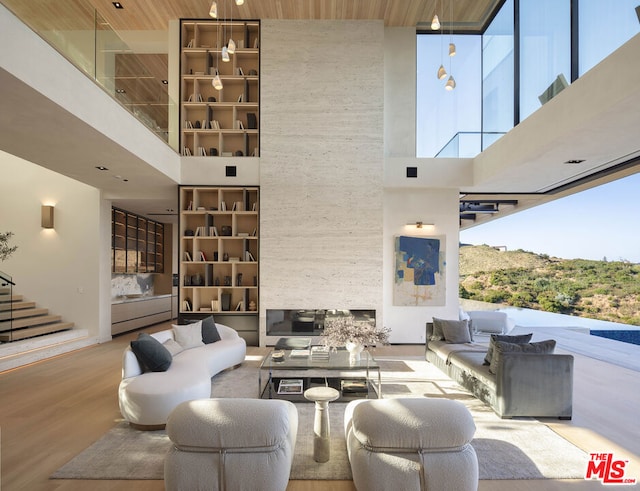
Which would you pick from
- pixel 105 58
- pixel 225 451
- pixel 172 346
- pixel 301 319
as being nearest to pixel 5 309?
pixel 172 346

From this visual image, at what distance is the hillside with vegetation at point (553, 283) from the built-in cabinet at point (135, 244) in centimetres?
965

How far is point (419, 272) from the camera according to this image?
24.1 feet

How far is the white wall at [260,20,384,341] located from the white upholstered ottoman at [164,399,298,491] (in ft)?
15.9

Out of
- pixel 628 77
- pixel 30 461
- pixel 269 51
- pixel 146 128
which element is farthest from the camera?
pixel 269 51

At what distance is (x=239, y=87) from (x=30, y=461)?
6614mm

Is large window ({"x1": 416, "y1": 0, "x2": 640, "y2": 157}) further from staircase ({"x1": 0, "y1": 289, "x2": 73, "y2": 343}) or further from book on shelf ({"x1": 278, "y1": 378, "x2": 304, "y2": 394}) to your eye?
staircase ({"x1": 0, "y1": 289, "x2": 73, "y2": 343})

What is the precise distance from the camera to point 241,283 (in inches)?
289

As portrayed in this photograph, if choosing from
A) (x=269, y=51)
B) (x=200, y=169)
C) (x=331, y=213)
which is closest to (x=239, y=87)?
(x=269, y=51)

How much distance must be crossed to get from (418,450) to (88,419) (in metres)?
3.21

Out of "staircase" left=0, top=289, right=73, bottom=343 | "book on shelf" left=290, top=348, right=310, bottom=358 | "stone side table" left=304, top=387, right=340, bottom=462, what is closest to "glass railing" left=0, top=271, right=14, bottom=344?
"staircase" left=0, top=289, right=73, bottom=343

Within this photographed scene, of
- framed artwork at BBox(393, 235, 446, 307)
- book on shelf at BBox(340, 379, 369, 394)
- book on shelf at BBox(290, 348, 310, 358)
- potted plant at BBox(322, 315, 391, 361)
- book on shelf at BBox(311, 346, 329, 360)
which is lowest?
book on shelf at BBox(340, 379, 369, 394)

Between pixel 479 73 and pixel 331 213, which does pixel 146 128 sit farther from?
pixel 479 73

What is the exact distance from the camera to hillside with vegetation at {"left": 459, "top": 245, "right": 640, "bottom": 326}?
830 centimetres

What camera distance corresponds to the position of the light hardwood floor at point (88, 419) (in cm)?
257
